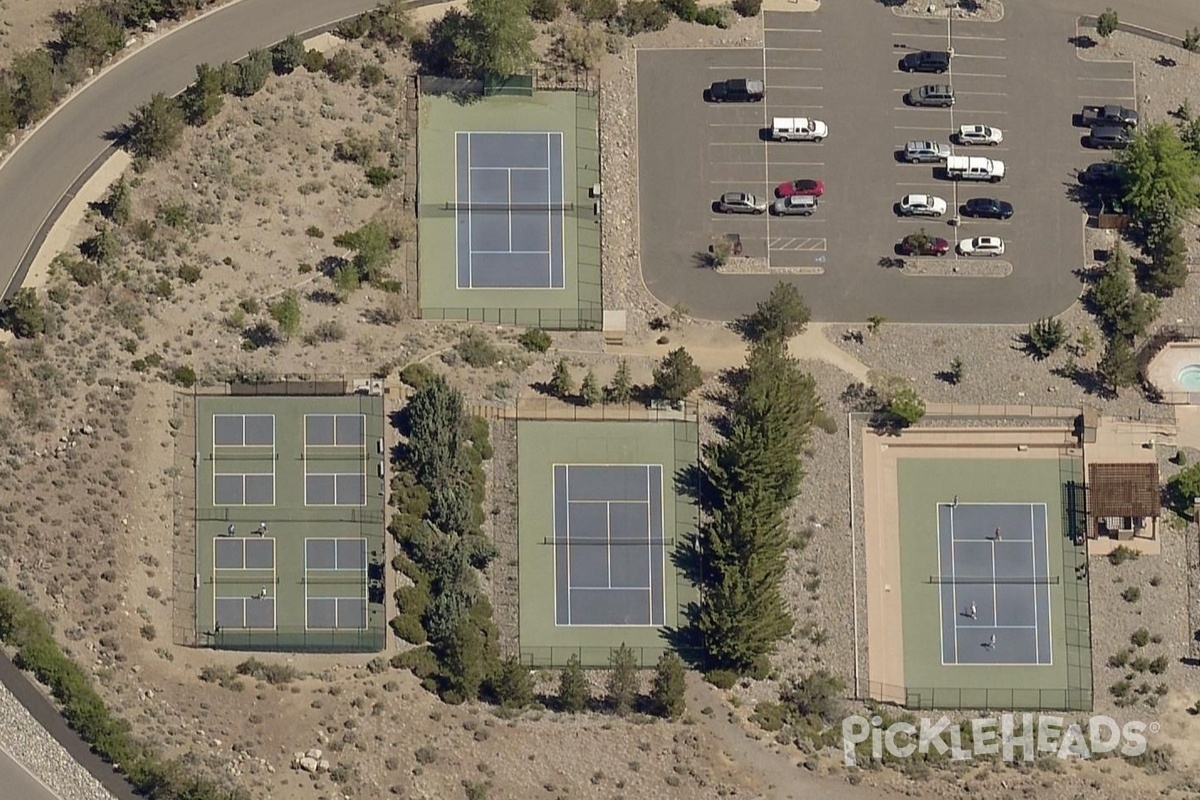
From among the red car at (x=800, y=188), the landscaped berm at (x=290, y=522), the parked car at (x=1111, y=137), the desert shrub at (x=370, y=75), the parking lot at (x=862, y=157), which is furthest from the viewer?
the parked car at (x=1111, y=137)

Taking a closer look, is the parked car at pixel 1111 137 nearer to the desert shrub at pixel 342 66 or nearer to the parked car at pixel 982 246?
the parked car at pixel 982 246

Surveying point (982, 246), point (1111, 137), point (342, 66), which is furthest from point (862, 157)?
point (342, 66)

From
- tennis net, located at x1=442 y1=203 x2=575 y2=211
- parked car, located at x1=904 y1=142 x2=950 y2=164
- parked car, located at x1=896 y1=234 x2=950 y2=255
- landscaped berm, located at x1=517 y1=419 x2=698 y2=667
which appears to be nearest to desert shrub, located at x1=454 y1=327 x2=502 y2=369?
landscaped berm, located at x1=517 y1=419 x2=698 y2=667

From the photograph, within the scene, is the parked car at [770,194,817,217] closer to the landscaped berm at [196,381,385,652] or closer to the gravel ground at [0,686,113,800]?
the landscaped berm at [196,381,385,652]

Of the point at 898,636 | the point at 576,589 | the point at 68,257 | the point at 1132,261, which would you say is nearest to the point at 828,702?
the point at 898,636

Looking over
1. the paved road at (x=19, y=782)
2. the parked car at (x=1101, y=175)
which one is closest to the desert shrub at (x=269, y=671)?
the paved road at (x=19, y=782)

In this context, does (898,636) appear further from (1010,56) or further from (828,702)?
(1010,56)
